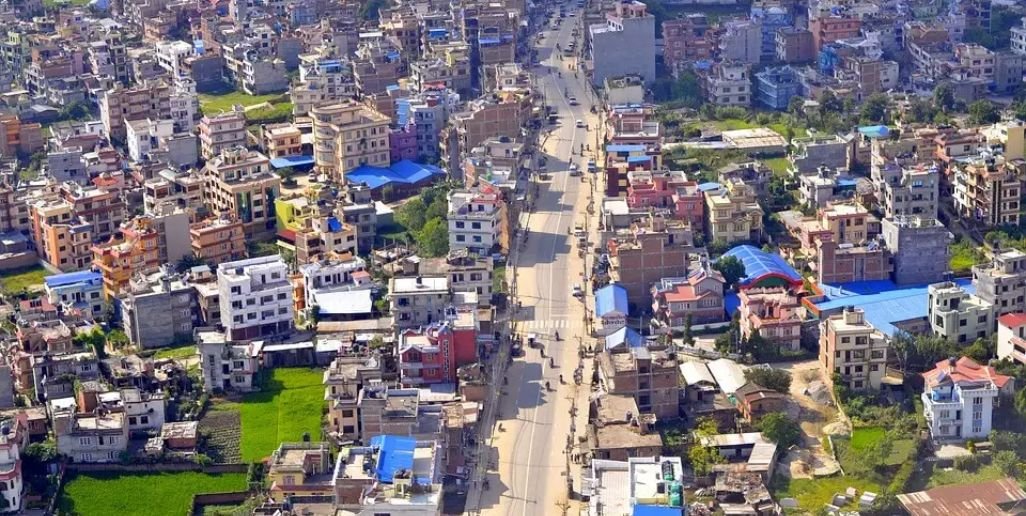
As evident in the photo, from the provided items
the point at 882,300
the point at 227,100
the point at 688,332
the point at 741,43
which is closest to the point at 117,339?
the point at 688,332

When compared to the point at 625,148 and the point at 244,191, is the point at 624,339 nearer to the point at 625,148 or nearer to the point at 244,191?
the point at 625,148

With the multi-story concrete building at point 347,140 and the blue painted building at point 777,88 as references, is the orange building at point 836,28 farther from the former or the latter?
the multi-story concrete building at point 347,140

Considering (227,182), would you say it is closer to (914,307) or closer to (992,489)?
(914,307)

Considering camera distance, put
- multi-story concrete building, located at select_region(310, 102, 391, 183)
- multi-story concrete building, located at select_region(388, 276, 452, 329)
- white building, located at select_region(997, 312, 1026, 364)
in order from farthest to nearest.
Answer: multi-story concrete building, located at select_region(310, 102, 391, 183) < multi-story concrete building, located at select_region(388, 276, 452, 329) < white building, located at select_region(997, 312, 1026, 364)

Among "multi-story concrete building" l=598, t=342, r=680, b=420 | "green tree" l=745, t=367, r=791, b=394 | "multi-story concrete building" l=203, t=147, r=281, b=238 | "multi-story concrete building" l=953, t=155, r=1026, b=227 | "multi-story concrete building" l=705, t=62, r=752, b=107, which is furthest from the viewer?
"multi-story concrete building" l=705, t=62, r=752, b=107

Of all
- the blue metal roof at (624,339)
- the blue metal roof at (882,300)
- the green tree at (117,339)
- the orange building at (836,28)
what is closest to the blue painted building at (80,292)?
the green tree at (117,339)

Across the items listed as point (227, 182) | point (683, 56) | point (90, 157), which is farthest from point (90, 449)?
point (683, 56)

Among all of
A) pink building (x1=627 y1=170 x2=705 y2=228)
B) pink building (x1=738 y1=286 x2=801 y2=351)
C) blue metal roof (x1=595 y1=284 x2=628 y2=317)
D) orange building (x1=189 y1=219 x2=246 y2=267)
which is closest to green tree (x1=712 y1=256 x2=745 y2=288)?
pink building (x1=738 y1=286 x2=801 y2=351)

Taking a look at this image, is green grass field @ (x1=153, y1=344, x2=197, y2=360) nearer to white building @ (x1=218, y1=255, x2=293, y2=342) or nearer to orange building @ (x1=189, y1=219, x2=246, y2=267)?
white building @ (x1=218, y1=255, x2=293, y2=342)
